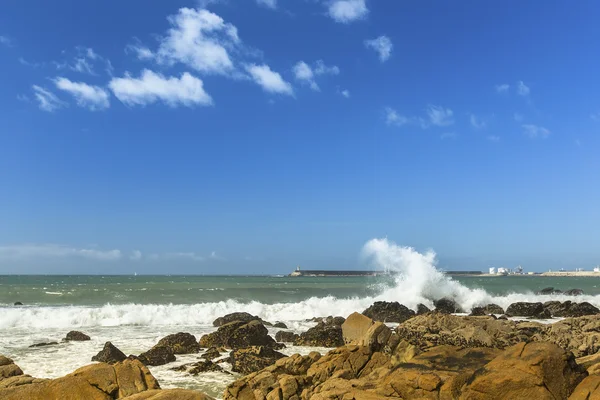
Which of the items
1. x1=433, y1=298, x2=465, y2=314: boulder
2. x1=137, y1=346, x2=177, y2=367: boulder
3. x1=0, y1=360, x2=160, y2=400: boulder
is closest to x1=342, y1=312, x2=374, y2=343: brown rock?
x1=137, y1=346, x2=177, y2=367: boulder

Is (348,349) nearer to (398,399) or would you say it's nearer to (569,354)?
(398,399)

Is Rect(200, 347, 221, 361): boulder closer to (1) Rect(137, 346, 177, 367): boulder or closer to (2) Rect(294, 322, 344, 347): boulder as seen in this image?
(1) Rect(137, 346, 177, 367): boulder

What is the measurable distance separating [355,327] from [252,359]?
3938 millimetres

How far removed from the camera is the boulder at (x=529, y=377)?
7.82 meters

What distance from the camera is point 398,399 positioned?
27.3ft

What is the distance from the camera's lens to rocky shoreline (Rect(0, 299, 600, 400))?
8008 millimetres

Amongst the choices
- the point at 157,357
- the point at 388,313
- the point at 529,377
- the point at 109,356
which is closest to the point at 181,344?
the point at 157,357

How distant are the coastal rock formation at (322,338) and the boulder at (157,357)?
5.35 meters

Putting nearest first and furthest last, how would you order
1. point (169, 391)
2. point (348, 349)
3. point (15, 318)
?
1. point (169, 391)
2. point (348, 349)
3. point (15, 318)

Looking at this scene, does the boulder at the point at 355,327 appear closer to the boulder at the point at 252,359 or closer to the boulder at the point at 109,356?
the boulder at the point at 252,359

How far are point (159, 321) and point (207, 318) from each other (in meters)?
2.94

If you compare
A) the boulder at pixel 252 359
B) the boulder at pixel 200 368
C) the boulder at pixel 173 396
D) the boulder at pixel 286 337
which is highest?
the boulder at pixel 173 396

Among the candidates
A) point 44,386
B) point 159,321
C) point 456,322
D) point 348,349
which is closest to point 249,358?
point 348,349

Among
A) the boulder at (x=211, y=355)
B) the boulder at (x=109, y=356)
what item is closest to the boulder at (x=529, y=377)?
the boulder at (x=211, y=355)
